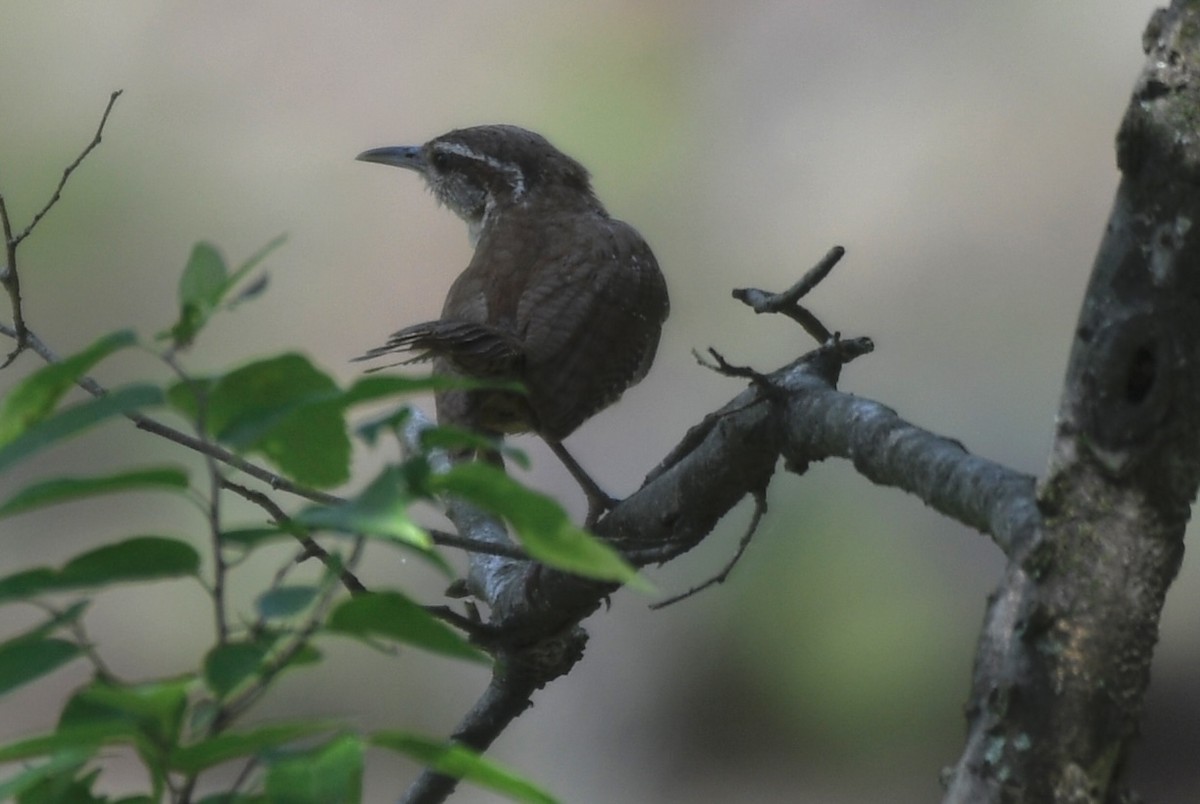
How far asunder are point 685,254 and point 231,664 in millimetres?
6143

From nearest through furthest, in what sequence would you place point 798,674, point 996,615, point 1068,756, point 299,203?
point 1068,756 < point 996,615 < point 798,674 < point 299,203

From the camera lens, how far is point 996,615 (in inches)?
71.0

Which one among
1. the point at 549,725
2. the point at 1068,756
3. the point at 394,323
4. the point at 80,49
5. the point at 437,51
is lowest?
the point at 549,725

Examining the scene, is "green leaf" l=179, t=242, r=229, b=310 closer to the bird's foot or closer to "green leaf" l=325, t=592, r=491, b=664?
"green leaf" l=325, t=592, r=491, b=664

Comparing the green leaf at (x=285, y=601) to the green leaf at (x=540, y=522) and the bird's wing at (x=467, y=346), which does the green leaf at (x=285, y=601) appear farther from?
the bird's wing at (x=467, y=346)

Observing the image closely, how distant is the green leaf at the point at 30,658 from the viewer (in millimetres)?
1126

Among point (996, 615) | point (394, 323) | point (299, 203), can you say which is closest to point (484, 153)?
point (394, 323)

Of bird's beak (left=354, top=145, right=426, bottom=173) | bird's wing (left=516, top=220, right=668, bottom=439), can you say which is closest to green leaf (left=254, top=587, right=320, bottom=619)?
bird's wing (left=516, top=220, right=668, bottom=439)

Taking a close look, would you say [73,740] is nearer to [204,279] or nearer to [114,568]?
[114,568]

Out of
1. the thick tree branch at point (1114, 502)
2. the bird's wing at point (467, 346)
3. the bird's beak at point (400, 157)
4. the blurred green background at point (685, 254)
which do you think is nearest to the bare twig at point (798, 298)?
the thick tree branch at point (1114, 502)

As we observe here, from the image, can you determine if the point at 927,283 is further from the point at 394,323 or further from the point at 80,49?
the point at 80,49

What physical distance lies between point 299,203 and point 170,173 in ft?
2.29

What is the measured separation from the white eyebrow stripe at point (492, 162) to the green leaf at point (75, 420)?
12.1 ft

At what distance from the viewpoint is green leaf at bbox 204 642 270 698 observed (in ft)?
3.59
